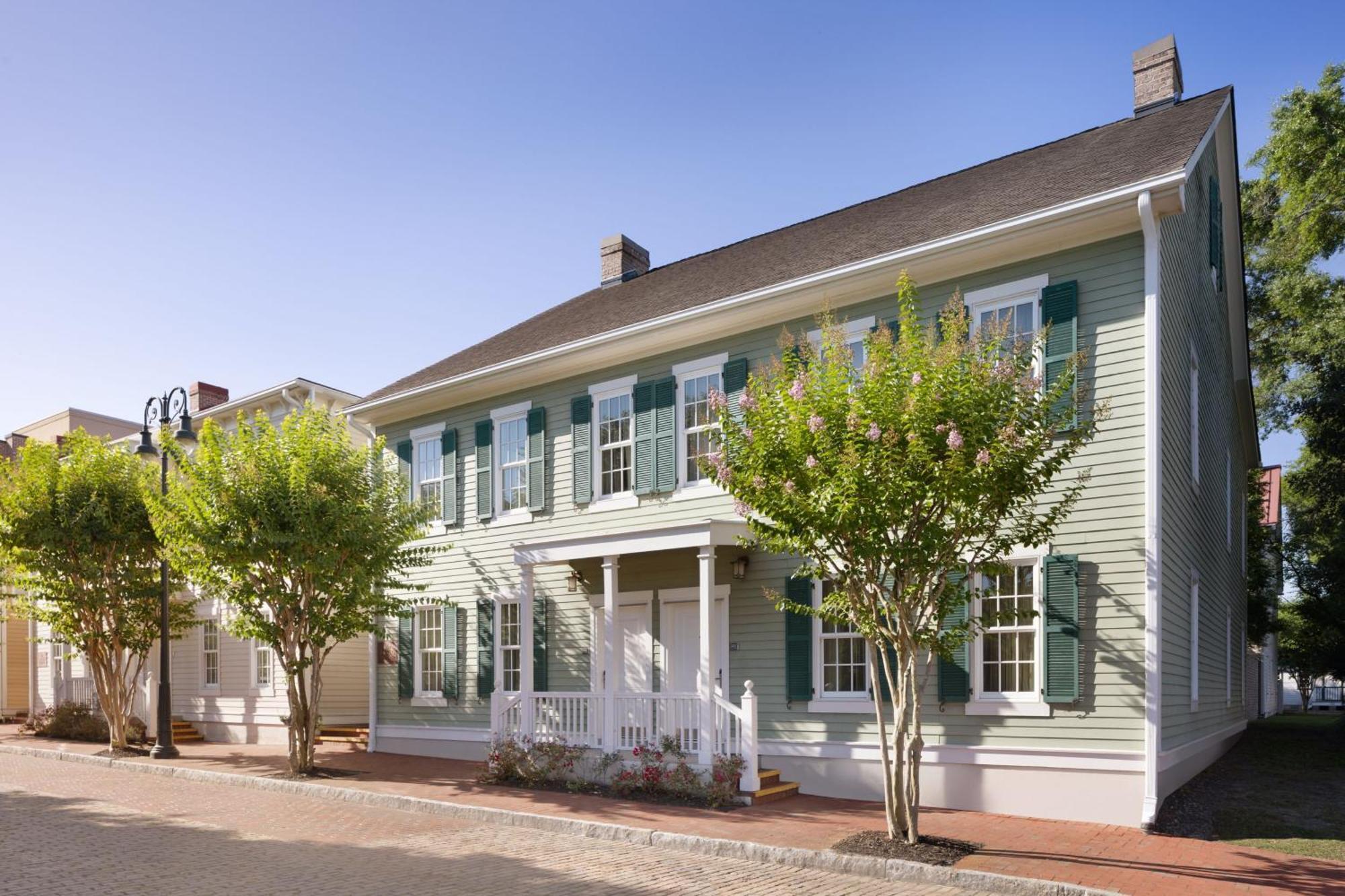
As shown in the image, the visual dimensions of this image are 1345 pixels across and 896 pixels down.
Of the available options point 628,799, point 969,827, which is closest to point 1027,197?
A: point 969,827

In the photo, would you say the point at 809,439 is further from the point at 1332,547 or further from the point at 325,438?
the point at 1332,547

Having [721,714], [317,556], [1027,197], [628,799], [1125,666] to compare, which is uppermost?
[1027,197]

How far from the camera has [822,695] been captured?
12680 mm

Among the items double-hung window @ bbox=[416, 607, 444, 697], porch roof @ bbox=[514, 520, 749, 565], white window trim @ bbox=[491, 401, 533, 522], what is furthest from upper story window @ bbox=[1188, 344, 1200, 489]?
double-hung window @ bbox=[416, 607, 444, 697]

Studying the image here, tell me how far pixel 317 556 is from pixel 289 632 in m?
1.47

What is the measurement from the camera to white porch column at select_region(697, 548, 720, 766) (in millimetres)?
12148

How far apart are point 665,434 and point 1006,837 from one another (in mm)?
7049

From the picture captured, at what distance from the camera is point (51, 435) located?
99.3 ft

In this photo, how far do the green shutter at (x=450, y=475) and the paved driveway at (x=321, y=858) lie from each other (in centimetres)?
580

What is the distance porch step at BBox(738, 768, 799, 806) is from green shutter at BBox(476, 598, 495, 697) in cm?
543

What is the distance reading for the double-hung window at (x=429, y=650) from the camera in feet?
57.9

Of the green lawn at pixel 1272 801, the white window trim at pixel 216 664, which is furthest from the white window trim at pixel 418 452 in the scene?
the green lawn at pixel 1272 801

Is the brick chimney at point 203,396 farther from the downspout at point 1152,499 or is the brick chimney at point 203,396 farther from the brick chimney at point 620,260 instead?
the downspout at point 1152,499

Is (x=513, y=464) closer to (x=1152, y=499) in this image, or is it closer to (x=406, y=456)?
(x=406, y=456)
